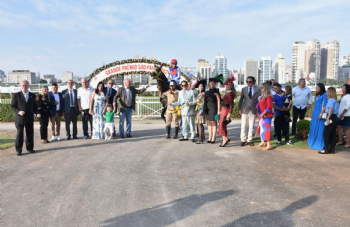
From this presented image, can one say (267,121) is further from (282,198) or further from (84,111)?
(84,111)

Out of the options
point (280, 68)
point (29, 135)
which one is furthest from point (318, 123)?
point (280, 68)

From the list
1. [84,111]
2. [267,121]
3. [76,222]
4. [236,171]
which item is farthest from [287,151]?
[84,111]

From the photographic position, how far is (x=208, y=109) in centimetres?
834

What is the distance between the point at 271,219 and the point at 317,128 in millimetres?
5055

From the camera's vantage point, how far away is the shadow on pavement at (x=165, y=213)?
3.47m

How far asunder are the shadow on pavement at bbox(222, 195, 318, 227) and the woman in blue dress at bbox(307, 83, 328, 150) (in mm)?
4268

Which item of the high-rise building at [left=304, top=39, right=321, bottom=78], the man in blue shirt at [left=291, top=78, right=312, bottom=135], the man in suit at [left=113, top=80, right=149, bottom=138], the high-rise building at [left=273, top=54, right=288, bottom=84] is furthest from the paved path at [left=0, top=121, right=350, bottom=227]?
the high-rise building at [left=304, top=39, right=321, bottom=78]

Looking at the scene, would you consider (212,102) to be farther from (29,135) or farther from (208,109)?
(29,135)

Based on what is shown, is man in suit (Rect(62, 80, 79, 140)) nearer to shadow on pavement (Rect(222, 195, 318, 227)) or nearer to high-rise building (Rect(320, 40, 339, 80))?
shadow on pavement (Rect(222, 195, 318, 227))

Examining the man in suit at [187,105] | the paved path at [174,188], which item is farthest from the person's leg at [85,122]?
the man in suit at [187,105]

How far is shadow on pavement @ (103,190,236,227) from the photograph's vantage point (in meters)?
3.47

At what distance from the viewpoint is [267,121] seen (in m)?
7.73

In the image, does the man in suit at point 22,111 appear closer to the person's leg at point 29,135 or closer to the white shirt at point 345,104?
the person's leg at point 29,135

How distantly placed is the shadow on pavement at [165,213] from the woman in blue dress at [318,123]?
472 cm
